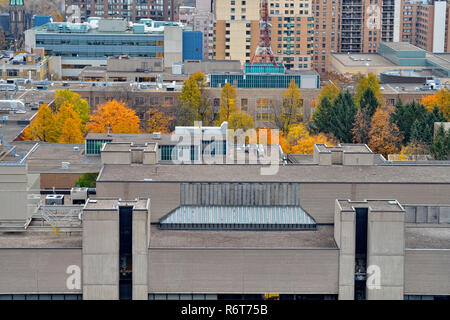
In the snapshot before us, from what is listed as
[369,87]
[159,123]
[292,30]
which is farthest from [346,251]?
[292,30]

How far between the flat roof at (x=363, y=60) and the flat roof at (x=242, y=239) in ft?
315

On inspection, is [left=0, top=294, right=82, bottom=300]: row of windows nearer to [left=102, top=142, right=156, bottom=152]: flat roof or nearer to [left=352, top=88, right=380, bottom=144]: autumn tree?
[left=102, top=142, right=156, bottom=152]: flat roof

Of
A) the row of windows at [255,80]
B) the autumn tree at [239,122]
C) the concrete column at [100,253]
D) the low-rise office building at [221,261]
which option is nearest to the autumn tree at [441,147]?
the autumn tree at [239,122]

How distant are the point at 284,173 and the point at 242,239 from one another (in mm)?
6964

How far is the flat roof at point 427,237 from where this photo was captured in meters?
45.3

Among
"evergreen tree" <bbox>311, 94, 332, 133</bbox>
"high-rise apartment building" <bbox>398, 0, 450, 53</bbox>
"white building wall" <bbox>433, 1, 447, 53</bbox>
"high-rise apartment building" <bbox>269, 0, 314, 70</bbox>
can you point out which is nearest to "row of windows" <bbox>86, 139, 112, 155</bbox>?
"evergreen tree" <bbox>311, 94, 332, 133</bbox>

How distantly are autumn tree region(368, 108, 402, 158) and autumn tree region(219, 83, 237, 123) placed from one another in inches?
631

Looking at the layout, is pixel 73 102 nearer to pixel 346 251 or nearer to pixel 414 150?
pixel 414 150

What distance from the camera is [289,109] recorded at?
335ft

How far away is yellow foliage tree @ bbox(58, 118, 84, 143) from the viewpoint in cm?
8681

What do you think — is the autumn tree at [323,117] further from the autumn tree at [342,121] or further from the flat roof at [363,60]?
the flat roof at [363,60]
